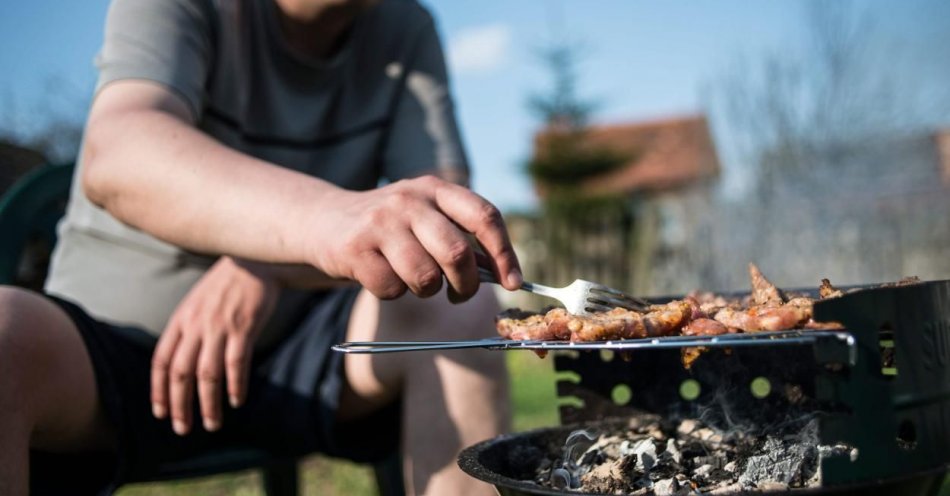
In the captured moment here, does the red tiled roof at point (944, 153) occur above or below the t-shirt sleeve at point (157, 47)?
above

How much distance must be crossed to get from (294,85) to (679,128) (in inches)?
900

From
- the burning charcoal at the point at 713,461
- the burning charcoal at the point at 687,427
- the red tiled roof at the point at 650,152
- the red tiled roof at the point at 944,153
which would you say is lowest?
the burning charcoal at the point at 713,461

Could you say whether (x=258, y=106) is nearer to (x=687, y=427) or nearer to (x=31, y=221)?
(x=31, y=221)

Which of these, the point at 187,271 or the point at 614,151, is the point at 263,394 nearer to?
the point at 187,271

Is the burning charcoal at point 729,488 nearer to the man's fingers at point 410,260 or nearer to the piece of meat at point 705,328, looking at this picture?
the piece of meat at point 705,328

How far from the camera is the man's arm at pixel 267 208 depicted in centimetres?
125

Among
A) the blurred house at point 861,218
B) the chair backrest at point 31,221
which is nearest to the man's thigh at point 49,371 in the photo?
the chair backrest at point 31,221

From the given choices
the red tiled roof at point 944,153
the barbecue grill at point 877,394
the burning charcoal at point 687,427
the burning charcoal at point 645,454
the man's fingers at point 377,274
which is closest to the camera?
the barbecue grill at point 877,394

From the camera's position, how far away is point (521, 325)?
1.30 metres

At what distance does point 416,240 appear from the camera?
4.10 feet

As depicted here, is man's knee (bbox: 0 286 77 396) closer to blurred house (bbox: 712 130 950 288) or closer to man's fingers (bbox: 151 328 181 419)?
man's fingers (bbox: 151 328 181 419)

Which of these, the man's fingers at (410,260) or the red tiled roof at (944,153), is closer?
the man's fingers at (410,260)

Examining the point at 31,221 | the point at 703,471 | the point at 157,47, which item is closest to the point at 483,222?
the point at 703,471

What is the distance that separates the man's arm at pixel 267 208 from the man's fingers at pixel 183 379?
27cm
